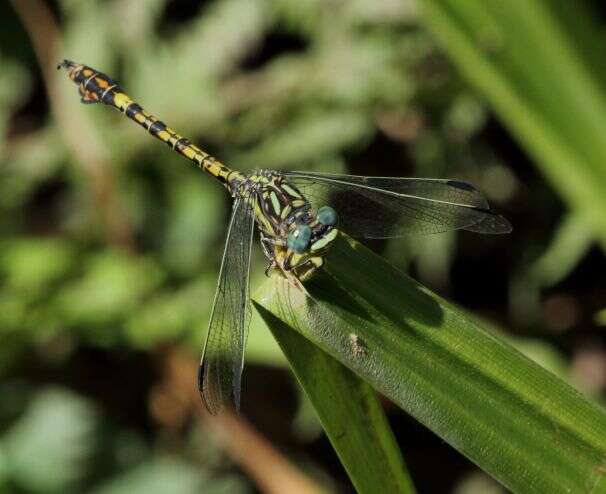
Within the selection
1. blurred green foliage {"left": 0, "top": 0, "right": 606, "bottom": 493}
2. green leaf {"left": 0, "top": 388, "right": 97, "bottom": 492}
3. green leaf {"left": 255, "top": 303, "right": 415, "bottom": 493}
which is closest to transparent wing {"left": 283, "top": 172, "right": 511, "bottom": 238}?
green leaf {"left": 255, "top": 303, "right": 415, "bottom": 493}

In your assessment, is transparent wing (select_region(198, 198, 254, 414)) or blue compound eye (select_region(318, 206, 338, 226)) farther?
blue compound eye (select_region(318, 206, 338, 226))

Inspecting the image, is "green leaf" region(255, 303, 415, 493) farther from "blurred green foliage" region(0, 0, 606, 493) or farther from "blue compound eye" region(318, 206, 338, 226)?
"blurred green foliage" region(0, 0, 606, 493)

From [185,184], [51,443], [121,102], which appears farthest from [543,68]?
[51,443]

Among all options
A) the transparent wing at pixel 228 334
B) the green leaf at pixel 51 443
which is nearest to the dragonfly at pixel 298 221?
the transparent wing at pixel 228 334

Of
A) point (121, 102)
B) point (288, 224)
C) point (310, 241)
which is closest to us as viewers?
point (310, 241)

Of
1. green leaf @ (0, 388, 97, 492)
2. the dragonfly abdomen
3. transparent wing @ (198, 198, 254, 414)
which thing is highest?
the dragonfly abdomen

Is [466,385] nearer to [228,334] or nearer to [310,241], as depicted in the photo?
[310,241]

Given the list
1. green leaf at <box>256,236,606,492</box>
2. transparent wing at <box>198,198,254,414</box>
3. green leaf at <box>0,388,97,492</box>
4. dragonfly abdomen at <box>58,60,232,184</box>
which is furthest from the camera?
green leaf at <box>0,388,97,492</box>

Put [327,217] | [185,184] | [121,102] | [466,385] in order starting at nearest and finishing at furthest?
[466,385], [327,217], [121,102], [185,184]
